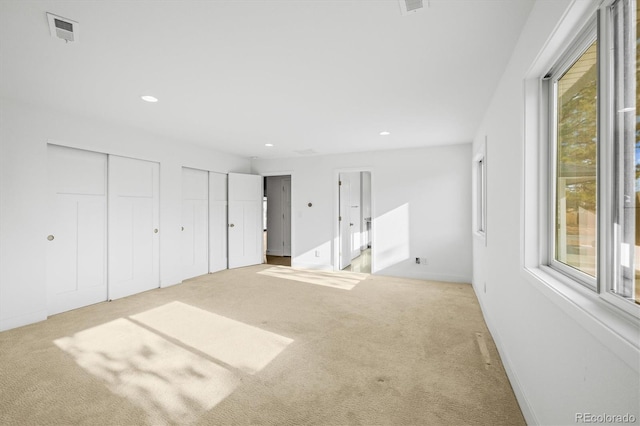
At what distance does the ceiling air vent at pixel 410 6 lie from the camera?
5.15ft

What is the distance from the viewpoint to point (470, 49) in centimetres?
204

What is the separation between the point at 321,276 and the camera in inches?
210

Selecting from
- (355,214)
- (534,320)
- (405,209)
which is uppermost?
(405,209)

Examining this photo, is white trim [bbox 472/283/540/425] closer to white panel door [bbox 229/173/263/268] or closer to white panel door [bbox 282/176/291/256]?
Answer: white panel door [bbox 229/173/263/268]

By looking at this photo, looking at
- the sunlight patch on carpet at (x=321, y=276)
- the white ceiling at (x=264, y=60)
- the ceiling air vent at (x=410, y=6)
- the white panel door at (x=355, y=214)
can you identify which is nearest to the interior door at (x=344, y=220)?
the sunlight patch on carpet at (x=321, y=276)

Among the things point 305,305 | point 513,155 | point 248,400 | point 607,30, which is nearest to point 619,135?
point 607,30

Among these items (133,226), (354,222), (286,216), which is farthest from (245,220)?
(354,222)

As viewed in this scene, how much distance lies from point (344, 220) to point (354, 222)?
1322 mm

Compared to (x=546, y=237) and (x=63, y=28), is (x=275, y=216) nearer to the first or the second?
(x=63, y=28)

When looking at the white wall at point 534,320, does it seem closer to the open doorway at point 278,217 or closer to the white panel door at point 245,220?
the white panel door at point 245,220

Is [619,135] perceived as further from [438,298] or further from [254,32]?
[438,298]

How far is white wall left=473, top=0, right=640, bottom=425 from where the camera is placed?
35.7 inches

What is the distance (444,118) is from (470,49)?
157 centimetres

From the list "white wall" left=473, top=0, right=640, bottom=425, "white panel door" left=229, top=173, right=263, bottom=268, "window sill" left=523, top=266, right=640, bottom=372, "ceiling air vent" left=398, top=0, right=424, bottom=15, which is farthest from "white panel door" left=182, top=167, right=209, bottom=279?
"window sill" left=523, top=266, right=640, bottom=372
